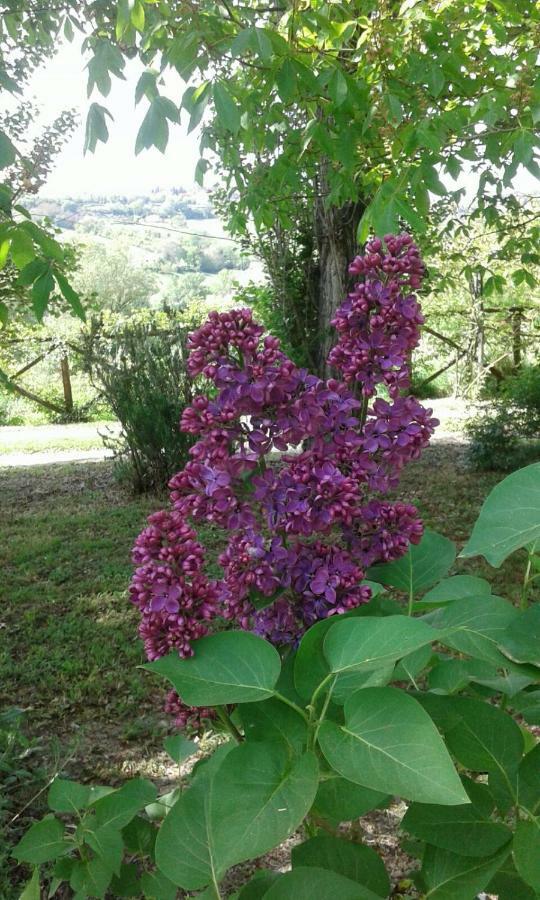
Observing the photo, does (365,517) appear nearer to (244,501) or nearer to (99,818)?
(244,501)

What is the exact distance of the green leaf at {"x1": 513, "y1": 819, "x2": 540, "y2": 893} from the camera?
1.93ft

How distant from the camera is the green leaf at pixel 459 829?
2.23 feet

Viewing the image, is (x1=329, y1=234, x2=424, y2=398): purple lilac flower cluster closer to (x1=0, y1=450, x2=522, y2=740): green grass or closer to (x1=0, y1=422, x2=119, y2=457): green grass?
(x1=0, y1=450, x2=522, y2=740): green grass

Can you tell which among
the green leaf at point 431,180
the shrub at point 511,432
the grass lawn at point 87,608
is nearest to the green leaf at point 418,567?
the grass lawn at point 87,608

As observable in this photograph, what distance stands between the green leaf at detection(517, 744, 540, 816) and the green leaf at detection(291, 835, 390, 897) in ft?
0.55

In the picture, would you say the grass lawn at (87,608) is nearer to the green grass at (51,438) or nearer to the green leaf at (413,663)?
the green leaf at (413,663)

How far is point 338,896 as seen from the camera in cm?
63

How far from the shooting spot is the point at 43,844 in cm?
95

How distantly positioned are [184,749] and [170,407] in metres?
5.93

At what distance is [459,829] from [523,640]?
7.6 inches

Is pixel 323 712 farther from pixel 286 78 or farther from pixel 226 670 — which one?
pixel 286 78

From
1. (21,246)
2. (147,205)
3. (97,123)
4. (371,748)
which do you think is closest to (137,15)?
(97,123)

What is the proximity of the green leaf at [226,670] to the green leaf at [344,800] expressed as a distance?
0.51ft

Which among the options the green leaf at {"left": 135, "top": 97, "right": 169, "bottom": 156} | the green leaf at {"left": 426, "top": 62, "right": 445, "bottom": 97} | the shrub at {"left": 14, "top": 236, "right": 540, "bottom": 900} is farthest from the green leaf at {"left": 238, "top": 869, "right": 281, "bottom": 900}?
the green leaf at {"left": 426, "top": 62, "right": 445, "bottom": 97}
